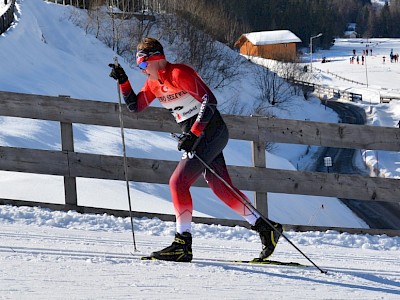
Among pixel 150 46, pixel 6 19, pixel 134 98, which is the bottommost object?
pixel 6 19

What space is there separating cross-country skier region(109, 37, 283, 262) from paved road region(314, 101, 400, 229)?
22669 mm

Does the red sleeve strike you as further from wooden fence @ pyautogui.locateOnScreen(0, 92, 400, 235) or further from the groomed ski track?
→ wooden fence @ pyautogui.locateOnScreen(0, 92, 400, 235)

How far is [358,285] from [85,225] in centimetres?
318

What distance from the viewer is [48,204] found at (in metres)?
7.95

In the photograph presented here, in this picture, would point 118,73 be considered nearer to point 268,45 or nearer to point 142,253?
point 142,253

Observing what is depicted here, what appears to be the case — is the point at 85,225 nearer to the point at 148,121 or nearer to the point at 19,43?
the point at 148,121

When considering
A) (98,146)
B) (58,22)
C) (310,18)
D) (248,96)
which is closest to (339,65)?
(310,18)

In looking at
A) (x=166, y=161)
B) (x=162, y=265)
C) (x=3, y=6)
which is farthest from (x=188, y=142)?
(x=3, y=6)

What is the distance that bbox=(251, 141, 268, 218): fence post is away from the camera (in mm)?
8117

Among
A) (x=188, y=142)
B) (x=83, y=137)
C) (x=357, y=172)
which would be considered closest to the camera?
(x=188, y=142)

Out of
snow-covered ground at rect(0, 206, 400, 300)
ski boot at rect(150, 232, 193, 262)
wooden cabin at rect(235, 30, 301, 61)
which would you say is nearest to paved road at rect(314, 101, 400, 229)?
snow-covered ground at rect(0, 206, 400, 300)

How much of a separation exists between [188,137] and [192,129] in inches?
2.7

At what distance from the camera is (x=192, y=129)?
574 cm

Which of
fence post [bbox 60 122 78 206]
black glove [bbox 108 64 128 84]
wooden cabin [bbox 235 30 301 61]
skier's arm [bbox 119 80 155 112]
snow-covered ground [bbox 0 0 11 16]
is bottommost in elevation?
wooden cabin [bbox 235 30 301 61]
